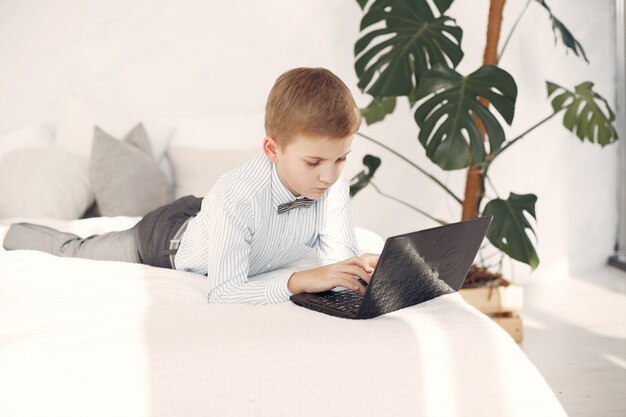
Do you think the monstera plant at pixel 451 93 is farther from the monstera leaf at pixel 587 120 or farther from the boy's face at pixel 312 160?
the boy's face at pixel 312 160

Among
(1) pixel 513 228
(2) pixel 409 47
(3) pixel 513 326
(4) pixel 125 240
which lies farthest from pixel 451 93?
(4) pixel 125 240

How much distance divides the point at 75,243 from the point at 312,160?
0.97m

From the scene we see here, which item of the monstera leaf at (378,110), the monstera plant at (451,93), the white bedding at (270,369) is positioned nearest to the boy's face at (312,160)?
the white bedding at (270,369)

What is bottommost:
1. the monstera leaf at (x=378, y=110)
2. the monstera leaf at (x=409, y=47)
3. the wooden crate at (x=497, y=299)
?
the wooden crate at (x=497, y=299)

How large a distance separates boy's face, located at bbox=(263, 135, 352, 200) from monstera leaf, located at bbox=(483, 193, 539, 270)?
1.07 m

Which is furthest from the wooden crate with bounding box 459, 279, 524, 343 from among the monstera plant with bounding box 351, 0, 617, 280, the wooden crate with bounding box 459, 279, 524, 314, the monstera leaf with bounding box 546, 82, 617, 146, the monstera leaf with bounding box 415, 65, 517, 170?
the monstera leaf with bounding box 546, 82, 617, 146

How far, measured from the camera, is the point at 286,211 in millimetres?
1825

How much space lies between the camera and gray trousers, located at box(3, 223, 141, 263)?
2.21 m

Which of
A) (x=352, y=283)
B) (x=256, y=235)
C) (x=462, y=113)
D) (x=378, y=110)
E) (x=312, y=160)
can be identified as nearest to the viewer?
(x=352, y=283)

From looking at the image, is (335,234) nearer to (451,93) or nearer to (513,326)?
(451,93)

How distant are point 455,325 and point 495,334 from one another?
73 millimetres

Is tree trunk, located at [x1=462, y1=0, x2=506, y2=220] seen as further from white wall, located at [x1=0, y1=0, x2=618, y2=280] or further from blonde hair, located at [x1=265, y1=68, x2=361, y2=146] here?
blonde hair, located at [x1=265, y1=68, x2=361, y2=146]

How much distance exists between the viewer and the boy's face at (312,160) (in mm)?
1607

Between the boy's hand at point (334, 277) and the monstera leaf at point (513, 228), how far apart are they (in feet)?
3.47
